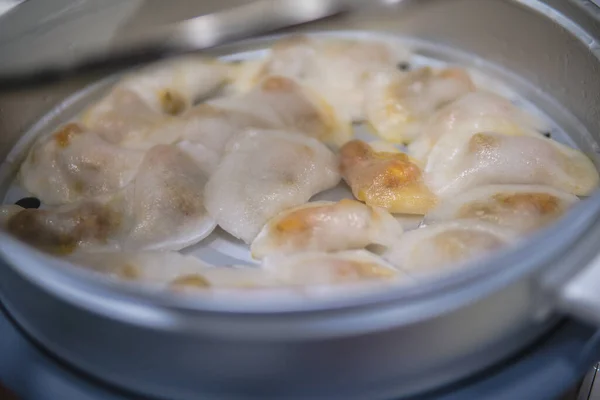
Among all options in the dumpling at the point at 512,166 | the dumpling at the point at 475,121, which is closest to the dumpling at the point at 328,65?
the dumpling at the point at 475,121

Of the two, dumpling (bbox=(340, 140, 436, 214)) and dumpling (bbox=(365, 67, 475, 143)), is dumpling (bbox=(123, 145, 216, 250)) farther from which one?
dumpling (bbox=(365, 67, 475, 143))

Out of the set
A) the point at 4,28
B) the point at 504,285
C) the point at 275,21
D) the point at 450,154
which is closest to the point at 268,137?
the point at 275,21

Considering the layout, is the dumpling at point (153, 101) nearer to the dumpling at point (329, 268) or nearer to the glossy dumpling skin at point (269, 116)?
the glossy dumpling skin at point (269, 116)

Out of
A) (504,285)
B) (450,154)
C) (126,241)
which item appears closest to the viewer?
(504,285)

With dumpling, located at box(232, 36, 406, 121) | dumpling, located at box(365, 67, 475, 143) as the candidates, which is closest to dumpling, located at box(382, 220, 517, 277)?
dumpling, located at box(365, 67, 475, 143)

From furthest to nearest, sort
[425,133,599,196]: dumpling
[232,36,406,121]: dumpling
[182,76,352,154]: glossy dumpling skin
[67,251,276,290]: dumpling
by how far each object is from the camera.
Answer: [232,36,406,121]: dumpling
[182,76,352,154]: glossy dumpling skin
[425,133,599,196]: dumpling
[67,251,276,290]: dumpling

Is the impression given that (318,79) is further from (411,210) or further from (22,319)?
(22,319)

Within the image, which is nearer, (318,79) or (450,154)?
(450,154)


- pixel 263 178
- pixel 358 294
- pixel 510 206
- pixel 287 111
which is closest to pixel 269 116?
pixel 287 111
